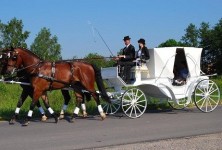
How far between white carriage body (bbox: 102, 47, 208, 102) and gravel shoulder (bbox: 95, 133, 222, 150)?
4473 mm

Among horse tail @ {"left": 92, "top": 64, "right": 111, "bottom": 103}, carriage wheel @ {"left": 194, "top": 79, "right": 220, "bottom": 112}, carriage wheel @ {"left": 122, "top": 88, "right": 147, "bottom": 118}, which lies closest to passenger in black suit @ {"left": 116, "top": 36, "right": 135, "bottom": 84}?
carriage wheel @ {"left": 122, "top": 88, "right": 147, "bottom": 118}


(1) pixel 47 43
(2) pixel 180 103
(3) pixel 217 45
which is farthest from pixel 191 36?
(2) pixel 180 103

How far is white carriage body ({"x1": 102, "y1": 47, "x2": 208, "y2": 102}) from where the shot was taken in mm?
13391

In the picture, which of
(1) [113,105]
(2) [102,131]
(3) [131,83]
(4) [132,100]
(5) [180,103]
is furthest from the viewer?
(5) [180,103]

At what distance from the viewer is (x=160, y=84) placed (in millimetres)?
13719

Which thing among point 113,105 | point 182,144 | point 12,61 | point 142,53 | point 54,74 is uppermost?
point 142,53

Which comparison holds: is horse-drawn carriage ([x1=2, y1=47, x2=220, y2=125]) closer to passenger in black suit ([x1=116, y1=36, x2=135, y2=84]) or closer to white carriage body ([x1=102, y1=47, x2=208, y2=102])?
white carriage body ([x1=102, y1=47, x2=208, y2=102])

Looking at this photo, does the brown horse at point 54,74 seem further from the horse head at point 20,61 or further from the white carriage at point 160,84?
the white carriage at point 160,84

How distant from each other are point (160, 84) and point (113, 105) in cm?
179

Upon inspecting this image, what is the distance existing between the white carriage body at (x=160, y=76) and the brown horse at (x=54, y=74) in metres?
0.63

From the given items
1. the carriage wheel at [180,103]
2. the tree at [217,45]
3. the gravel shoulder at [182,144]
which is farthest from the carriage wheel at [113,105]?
the tree at [217,45]

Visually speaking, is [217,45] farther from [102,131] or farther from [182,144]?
[182,144]

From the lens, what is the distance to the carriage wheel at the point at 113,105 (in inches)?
526

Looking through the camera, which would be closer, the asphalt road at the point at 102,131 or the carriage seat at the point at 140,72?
the asphalt road at the point at 102,131
